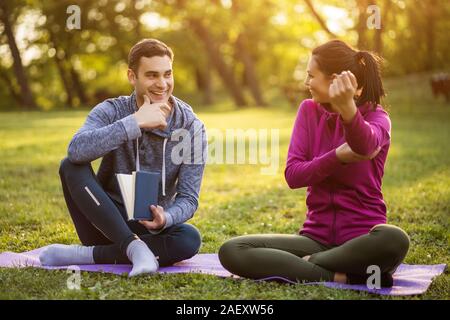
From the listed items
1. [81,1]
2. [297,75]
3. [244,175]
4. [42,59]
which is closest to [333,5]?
[81,1]

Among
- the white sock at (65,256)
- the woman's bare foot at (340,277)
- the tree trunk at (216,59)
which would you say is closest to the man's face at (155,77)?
the white sock at (65,256)

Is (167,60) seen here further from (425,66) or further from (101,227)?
(425,66)

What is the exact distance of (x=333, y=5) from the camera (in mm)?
24875

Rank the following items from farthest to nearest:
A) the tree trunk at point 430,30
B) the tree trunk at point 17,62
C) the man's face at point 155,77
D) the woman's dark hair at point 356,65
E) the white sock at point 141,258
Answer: the tree trunk at point 430,30
the tree trunk at point 17,62
the man's face at point 155,77
the white sock at point 141,258
the woman's dark hair at point 356,65

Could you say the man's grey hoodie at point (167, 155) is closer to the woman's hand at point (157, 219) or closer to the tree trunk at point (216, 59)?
the woman's hand at point (157, 219)

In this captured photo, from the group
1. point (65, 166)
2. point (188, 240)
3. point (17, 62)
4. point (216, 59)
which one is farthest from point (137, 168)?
point (216, 59)

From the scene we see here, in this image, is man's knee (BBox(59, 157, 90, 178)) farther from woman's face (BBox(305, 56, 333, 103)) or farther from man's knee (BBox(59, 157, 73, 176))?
woman's face (BBox(305, 56, 333, 103))

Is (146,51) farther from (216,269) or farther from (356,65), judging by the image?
(216,269)

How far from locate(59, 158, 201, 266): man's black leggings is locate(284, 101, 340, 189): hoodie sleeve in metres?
0.87

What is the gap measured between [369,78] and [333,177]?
61 centimetres

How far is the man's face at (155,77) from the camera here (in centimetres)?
391

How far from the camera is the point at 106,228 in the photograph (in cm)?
379

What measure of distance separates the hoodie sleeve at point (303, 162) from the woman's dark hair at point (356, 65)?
1.12ft
